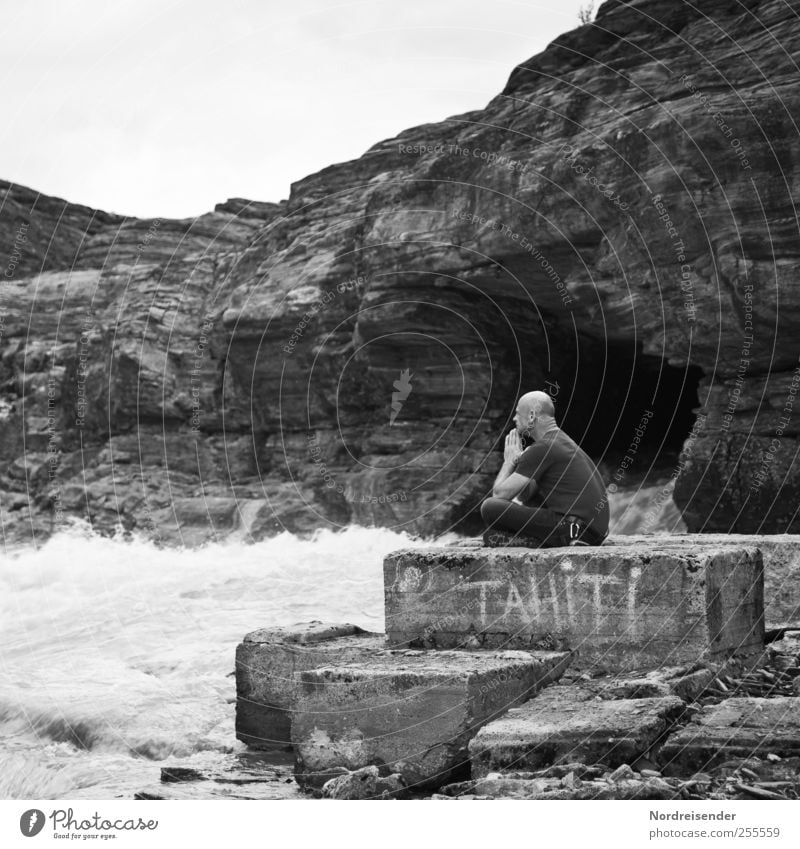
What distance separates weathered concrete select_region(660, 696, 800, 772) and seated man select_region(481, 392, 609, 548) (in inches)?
82.2

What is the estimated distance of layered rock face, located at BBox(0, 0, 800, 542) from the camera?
1853 cm

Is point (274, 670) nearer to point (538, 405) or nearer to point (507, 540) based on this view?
point (507, 540)

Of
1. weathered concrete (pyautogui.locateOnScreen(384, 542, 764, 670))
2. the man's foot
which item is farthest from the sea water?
the man's foot

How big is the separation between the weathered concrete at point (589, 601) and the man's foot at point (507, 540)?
0.15 m

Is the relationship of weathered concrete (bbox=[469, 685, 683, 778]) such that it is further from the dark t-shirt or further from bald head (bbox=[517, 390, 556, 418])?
bald head (bbox=[517, 390, 556, 418])

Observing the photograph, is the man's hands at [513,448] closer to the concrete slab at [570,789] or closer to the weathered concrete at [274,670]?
the weathered concrete at [274,670]

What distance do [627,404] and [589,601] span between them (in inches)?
704

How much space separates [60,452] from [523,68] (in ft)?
48.2

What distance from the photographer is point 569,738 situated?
22.0 ft

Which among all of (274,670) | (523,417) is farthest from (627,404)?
(274,670)

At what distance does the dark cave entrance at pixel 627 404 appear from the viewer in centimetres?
2356
